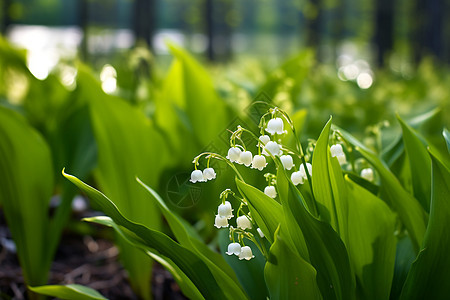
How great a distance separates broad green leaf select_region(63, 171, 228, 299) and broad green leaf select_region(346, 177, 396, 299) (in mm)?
318

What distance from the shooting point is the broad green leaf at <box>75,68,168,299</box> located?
73.1 inches

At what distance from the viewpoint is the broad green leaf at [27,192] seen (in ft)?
5.82

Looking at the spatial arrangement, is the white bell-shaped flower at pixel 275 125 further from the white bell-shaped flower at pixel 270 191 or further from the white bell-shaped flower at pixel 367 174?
the white bell-shaped flower at pixel 367 174

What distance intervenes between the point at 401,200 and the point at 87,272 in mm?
1364

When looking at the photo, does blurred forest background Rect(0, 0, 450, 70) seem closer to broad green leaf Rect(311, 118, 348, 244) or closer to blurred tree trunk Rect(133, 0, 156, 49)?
blurred tree trunk Rect(133, 0, 156, 49)

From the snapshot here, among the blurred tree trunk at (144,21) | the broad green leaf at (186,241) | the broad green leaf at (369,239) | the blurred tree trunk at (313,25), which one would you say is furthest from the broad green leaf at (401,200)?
the blurred tree trunk at (313,25)

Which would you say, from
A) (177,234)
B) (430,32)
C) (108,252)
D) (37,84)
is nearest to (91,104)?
(177,234)

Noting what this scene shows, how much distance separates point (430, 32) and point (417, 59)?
73cm

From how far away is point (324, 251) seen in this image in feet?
3.88

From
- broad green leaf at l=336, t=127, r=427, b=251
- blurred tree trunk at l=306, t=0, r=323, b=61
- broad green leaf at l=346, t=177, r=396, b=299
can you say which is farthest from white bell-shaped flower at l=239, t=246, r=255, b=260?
blurred tree trunk at l=306, t=0, r=323, b=61

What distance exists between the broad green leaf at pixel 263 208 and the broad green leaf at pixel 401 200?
0.30 meters

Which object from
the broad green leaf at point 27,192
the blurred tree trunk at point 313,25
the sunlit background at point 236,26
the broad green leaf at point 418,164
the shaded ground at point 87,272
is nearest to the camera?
the broad green leaf at point 418,164

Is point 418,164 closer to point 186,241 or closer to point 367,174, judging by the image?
point 367,174

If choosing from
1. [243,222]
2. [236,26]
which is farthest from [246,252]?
[236,26]
